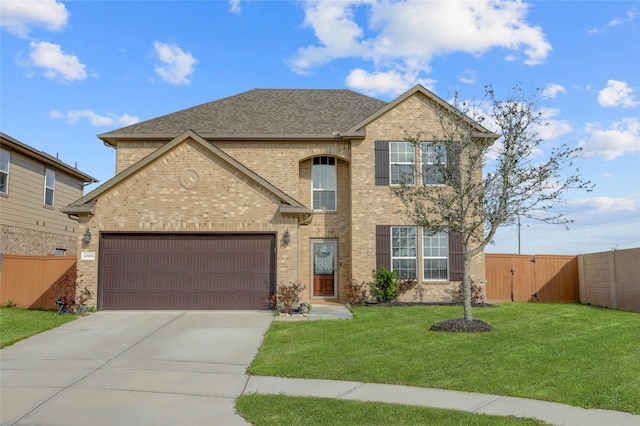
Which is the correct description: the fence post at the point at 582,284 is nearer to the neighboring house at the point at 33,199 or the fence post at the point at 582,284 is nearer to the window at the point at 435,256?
the window at the point at 435,256

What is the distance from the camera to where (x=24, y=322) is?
13852 mm

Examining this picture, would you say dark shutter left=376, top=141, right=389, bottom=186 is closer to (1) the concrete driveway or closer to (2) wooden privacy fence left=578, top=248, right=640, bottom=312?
(1) the concrete driveway

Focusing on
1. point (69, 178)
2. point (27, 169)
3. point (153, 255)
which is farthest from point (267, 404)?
point (69, 178)

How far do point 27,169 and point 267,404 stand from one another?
1780cm

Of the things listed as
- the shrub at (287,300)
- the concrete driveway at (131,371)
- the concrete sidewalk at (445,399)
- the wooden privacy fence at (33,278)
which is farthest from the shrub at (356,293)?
the concrete sidewalk at (445,399)

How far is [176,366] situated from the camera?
30.6ft

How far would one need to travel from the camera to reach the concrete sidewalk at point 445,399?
6379 mm

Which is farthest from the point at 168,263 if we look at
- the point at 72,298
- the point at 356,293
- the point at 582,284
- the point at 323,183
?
the point at 582,284

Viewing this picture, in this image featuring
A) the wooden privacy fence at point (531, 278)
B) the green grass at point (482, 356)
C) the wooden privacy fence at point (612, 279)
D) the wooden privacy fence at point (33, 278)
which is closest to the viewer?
the green grass at point (482, 356)

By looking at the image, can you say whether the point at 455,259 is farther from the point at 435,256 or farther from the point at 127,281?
the point at 127,281

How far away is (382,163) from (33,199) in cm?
1393

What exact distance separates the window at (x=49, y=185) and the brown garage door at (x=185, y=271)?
7923 mm

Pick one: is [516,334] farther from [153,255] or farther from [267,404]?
[153,255]

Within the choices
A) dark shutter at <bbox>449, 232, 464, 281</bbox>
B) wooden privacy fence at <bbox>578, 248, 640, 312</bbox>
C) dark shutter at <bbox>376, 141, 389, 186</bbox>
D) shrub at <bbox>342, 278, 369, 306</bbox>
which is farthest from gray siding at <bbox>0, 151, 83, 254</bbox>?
wooden privacy fence at <bbox>578, 248, 640, 312</bbox>
